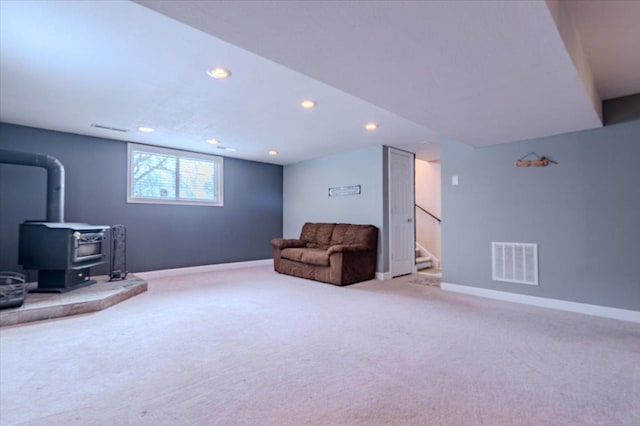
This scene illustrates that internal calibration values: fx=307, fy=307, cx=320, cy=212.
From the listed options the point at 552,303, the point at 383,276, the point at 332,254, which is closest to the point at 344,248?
the point at 332,254

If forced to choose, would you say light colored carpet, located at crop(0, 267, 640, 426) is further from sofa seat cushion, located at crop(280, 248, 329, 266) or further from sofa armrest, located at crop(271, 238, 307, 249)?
sofa armrest, located at crop(271, 238, 307, 249)

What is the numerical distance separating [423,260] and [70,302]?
223 inches

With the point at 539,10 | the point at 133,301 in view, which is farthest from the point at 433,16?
the point at 133,301

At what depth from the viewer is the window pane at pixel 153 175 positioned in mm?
5180

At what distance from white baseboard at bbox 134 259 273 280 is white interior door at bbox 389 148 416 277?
285 centimetres

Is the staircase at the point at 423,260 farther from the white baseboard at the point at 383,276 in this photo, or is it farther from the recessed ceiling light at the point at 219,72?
the recessed ceiling light at the point at 219,72

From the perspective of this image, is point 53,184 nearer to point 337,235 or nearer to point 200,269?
point 200,269

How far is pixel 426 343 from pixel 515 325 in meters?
1.05

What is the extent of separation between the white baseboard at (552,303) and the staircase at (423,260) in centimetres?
169

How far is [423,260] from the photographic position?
20.7ft

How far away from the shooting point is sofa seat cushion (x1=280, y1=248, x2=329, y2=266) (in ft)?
15.5

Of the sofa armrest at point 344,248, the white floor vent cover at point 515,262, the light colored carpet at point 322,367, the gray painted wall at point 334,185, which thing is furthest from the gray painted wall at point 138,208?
the white floor vent cover at point 515,262

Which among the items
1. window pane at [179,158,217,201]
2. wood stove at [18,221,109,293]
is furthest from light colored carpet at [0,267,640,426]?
window pane at [179,158,217,201]

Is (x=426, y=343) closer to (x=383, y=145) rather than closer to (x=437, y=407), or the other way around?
(x=437, y=407)
